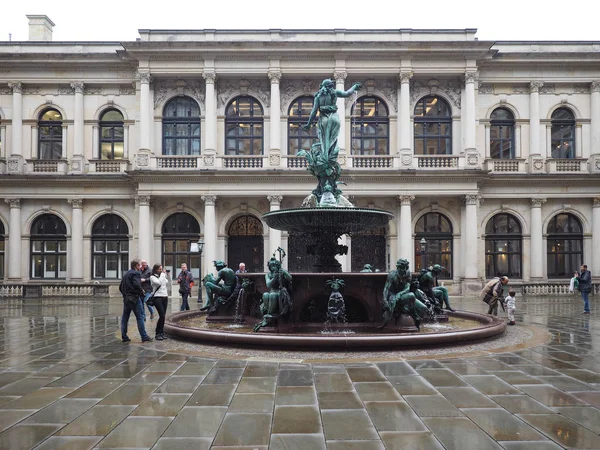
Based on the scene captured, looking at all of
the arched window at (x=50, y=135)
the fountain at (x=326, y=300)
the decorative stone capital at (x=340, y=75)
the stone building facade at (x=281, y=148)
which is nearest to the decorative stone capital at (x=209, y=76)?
the stone building facade at (x=281, y=148)

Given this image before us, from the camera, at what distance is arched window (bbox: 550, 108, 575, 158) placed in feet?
95.7

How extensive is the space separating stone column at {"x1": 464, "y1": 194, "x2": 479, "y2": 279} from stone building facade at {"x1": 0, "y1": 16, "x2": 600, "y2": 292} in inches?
4.5

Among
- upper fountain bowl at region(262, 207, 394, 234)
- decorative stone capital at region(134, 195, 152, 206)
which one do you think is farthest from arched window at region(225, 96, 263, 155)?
upper fountain bowl at region(262, 207, 394, 234)

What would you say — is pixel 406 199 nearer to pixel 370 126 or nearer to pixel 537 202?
pixel 370 126

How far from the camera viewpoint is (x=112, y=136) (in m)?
29.5

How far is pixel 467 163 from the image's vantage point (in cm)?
2681

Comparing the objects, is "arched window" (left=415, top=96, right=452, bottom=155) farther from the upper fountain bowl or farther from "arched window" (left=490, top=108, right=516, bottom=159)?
the upper fountain bowl

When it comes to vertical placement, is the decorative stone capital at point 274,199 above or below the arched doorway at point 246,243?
above

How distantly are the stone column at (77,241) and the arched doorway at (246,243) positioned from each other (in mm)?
8714

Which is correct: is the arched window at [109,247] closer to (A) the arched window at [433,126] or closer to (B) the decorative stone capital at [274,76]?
(B) the decorative stone capital at [274,76]

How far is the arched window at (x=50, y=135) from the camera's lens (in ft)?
96.3

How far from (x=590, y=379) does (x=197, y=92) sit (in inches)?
1041

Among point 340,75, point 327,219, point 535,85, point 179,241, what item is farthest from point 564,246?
point 327,219

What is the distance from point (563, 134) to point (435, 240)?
34.4 ft
